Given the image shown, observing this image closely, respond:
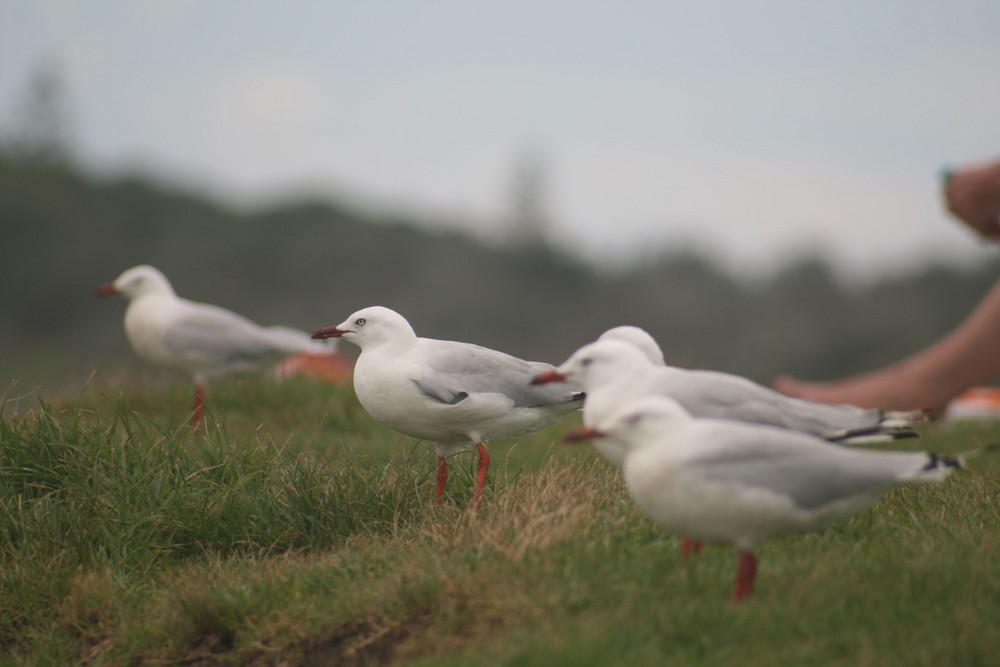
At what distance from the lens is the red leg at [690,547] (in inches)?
187

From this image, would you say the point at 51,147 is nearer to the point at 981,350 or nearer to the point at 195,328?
the point at 195,328

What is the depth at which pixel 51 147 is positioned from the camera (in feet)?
131

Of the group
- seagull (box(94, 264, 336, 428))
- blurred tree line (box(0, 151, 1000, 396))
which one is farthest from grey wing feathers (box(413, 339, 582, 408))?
blurred tree line (box(0, 151, 1000, 396))

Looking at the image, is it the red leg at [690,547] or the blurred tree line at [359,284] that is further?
the blurred tree line at [359,284]

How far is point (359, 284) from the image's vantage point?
3419 cm

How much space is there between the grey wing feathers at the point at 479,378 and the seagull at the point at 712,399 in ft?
4.48

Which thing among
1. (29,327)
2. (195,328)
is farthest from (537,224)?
(195,328)

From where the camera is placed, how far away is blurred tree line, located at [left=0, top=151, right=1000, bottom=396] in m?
29.2

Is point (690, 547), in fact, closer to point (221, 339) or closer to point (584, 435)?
point (584, 435)

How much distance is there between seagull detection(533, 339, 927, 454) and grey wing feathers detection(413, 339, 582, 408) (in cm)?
136

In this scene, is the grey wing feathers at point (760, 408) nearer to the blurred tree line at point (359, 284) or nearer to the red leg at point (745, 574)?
the red leg at point (745, 574)

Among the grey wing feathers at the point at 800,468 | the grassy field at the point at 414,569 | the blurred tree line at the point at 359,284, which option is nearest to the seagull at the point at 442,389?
the grassy field at the point at 414,569

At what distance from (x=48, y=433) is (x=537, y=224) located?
3392 cm

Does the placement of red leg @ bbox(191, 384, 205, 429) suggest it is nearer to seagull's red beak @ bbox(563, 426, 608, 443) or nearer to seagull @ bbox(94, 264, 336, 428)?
seagull @ bbox(94, 264, 336, 428)
